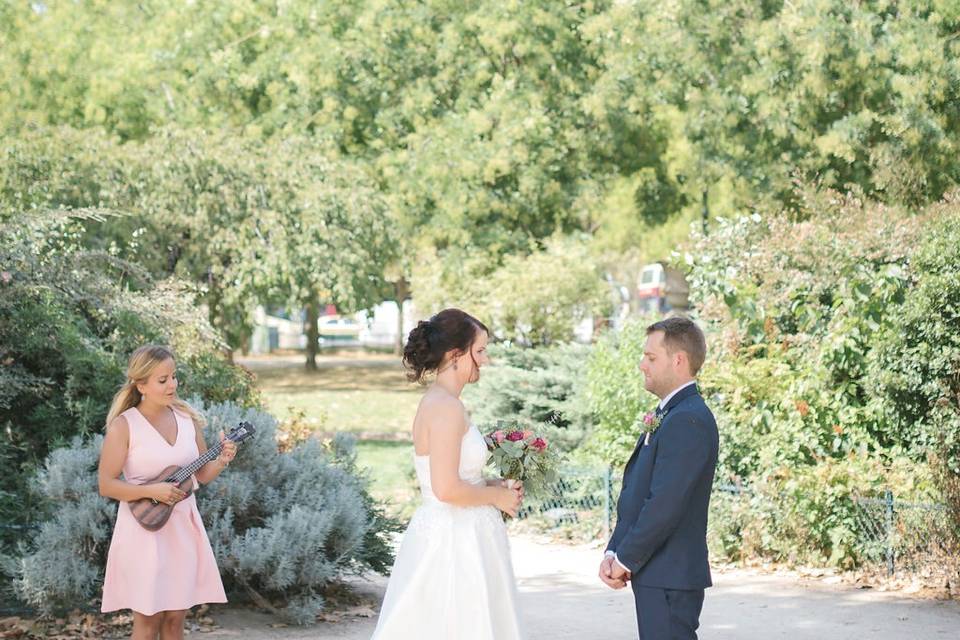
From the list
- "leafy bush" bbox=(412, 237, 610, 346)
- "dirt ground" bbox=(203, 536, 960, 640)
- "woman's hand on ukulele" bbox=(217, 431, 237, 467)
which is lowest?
"dirt ground" bbox=(203, 536, 960, 640)

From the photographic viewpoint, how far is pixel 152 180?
22.5 m

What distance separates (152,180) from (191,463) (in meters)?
17.1

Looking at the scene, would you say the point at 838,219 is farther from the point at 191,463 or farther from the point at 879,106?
the point at 879,106

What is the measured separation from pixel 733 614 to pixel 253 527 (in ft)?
10.8

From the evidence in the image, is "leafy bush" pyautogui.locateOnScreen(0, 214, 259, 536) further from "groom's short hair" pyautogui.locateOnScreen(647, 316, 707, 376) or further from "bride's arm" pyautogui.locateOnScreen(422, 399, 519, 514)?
"groom's short hair" pyautogui.locateOnScreen(647, 316, 707, 376)

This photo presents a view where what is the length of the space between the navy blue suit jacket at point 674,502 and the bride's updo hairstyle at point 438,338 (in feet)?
2.79

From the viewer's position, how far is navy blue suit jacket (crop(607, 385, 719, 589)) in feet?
15.6

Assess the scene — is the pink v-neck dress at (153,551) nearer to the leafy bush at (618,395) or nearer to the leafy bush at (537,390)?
the leafy bush at (618,395)

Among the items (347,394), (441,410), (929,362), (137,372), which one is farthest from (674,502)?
(347,394)

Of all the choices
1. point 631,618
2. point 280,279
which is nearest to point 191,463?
point 631,618

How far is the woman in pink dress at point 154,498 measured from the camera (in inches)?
240

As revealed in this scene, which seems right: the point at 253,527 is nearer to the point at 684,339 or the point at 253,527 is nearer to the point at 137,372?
the point at 137,372

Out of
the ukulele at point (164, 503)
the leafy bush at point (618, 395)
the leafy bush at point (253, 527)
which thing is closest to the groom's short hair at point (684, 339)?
the ukulele at point (164, 503)

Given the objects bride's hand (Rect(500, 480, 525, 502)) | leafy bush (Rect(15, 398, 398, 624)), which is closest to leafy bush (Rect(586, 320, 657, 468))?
leafy bush (Rect(15, 398, 398, 624))
